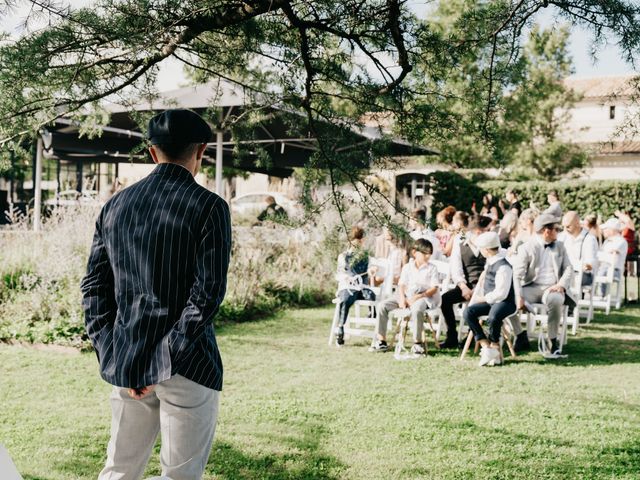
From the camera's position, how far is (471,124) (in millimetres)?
4773

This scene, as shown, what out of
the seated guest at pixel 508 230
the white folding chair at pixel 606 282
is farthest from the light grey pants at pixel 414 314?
the white folding chair at pixel 606 282

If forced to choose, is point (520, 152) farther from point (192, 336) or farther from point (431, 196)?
point (192, 336)

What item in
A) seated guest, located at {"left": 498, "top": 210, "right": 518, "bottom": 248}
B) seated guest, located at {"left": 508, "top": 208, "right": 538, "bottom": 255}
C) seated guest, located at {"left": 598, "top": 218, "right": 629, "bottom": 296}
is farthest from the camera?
seated guest, located at {"left": 598, "top": 218, "right": 629, "bottom": 296}

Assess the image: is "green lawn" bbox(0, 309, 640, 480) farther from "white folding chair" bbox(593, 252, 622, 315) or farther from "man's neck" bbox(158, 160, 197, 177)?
"white folding chair" bbox(593, 252, 622, 315)

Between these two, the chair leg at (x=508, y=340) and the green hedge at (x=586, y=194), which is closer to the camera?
the chair leg at (x=508, y=340)

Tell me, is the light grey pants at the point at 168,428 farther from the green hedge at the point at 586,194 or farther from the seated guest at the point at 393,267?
the green hedge at the point at 586,194

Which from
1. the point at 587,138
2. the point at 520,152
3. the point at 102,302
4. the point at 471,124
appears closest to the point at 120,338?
the point at 102,302

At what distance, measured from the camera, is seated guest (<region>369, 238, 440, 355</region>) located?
9.04 meters

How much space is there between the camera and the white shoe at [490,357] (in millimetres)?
8344

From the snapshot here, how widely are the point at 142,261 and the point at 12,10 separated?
1732mm

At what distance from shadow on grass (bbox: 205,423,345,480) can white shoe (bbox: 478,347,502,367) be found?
11.3ft

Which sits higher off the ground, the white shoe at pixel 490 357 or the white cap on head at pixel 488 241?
the white cap on head at pixel 488 241

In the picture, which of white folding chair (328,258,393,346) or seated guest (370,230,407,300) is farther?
seated guest (370,230,407,300)

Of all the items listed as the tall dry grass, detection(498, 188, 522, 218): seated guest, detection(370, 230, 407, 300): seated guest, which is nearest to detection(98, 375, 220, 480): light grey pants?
the tall dry grass
